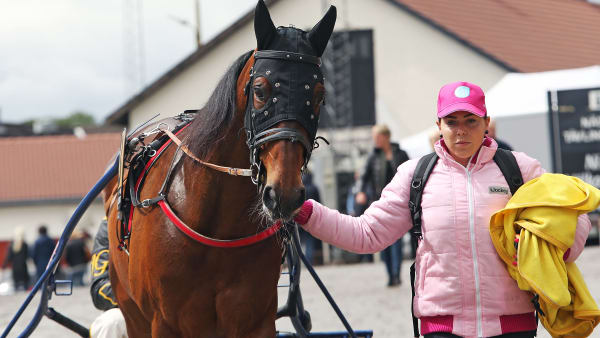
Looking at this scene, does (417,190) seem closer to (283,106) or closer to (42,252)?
(283,106)

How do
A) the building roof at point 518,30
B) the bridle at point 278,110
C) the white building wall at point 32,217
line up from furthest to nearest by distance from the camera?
the white building wall at point 32,217 < the building roof at point 518,30 < the bridle at point 278,110

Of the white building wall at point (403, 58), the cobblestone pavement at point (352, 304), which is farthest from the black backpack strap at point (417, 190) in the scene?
the white building wall at point (403, 58)

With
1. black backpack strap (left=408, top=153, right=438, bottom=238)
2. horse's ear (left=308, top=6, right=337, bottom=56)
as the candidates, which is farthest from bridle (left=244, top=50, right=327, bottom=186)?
black backpack strap (left=408, top=153, right=438, bottom=238)

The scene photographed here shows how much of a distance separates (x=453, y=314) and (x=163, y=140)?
1.83 m

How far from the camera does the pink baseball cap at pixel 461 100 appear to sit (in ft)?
11.3

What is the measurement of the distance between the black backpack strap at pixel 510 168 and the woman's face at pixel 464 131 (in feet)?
0.40

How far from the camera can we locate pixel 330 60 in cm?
2475

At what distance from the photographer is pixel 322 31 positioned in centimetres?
358

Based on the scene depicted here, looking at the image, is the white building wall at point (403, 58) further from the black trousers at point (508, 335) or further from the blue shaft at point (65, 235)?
the black trousers at point (508, 335)

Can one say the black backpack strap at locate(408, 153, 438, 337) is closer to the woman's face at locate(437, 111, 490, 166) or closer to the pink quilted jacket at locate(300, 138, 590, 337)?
the pink quilted jacket at locate(300, 138, 590, 337)

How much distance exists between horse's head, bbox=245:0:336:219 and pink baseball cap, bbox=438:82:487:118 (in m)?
0.51

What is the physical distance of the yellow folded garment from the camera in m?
3.30

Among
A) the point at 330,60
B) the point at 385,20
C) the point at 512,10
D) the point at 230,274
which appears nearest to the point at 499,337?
the point at 230,274

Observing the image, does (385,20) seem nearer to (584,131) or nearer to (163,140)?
(584,131)
